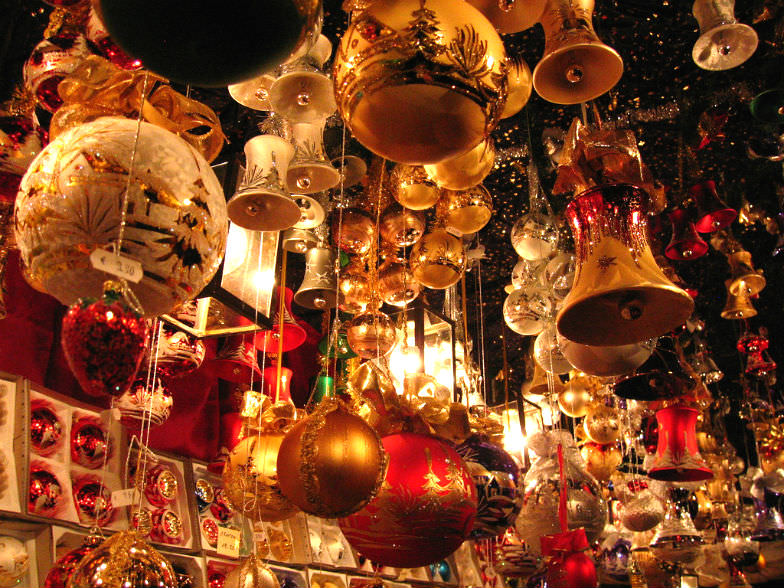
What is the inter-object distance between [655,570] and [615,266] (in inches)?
171

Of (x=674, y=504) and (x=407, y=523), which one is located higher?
(x=674, y=504)

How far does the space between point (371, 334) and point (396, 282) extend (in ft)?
1.39

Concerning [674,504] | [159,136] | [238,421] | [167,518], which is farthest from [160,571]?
[674,504]

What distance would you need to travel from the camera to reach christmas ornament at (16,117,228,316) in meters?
1.00

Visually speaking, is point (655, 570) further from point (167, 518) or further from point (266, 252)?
point (266, 252)

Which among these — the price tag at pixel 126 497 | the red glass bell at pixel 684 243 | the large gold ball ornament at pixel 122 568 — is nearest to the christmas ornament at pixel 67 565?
the price tag at pixel 126 497

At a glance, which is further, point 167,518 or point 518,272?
point 518,272

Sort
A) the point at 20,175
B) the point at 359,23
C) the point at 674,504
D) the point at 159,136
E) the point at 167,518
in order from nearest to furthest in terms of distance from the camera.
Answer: the point at 159,136 → the point at 359,23 → the point at 20,175 → the point at 167,518 → the point at 674,504

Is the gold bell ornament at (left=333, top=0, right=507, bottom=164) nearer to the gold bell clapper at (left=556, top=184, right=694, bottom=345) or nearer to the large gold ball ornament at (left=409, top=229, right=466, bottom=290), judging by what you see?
the gold bell clapper at (left=556, top=184, right=694, bottom=345)

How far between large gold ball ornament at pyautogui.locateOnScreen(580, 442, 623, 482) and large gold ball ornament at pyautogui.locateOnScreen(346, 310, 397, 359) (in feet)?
7.42

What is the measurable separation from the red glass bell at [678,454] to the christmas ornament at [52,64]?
9.10ft

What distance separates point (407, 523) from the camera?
1768 mm

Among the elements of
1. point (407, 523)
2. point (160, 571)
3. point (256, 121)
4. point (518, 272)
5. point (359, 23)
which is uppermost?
point (256, 121)

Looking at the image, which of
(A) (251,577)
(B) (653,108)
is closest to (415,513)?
(A) (251,577)
